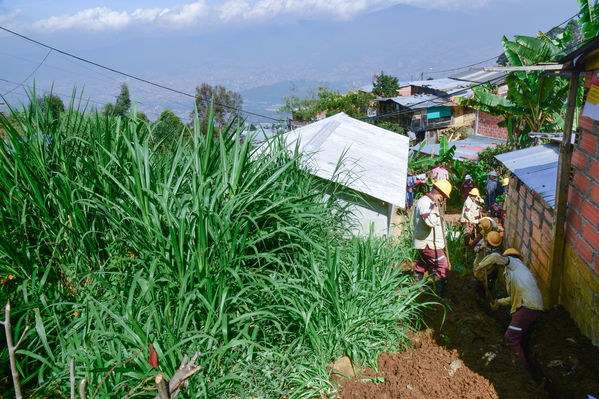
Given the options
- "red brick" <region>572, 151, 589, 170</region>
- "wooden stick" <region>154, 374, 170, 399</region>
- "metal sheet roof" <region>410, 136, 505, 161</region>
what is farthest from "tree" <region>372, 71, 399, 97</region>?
"wooden stick" <region>154, 374, 170, 399</region>

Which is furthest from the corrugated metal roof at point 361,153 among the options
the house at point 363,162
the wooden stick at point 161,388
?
the wooden stick at point 161,388

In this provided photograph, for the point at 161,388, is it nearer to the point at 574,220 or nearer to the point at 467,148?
the point at 574,220

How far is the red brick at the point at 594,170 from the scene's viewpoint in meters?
3.67

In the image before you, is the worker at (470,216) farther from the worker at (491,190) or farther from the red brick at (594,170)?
the red brick at (594,170)

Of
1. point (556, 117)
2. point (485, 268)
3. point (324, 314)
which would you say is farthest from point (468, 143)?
point (324, 314)

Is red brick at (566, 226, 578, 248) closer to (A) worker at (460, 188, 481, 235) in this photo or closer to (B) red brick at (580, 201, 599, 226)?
(B) red brick at (580, 201, 599, 226)

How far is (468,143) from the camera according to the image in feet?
78.4

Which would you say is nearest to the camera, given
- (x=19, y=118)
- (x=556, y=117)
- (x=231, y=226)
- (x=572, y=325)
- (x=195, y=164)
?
(x=231, y=226)

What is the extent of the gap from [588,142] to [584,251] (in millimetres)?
1053

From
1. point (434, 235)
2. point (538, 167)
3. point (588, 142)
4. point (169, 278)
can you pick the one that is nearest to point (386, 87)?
point (538, 167)

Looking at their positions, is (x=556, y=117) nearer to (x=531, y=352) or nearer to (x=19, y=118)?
(x=531, y=352)

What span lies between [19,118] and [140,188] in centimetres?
174

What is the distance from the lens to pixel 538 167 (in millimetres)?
5680

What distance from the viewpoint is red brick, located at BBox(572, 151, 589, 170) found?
3943 millimetres
